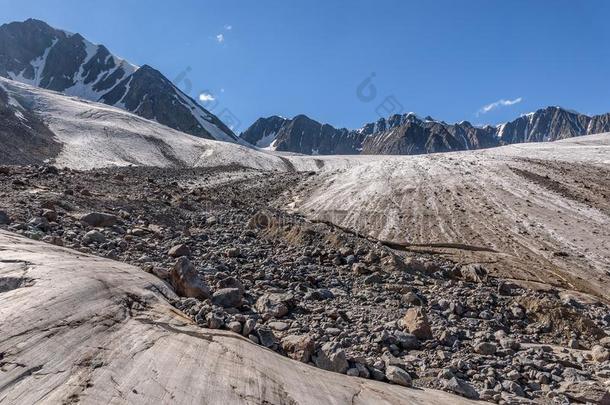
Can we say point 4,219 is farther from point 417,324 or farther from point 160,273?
point 417,324

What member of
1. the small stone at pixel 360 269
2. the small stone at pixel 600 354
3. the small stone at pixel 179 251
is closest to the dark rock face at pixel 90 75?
the small stone at pixel 179 251

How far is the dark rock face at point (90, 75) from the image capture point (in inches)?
6102

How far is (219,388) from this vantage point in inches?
160

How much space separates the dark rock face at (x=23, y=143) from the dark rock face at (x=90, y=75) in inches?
3780

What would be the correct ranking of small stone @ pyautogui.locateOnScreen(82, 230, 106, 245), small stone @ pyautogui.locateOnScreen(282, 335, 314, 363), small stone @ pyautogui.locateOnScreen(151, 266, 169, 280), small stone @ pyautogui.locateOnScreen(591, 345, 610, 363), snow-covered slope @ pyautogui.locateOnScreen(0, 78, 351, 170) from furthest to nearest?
snow-covered slope @ pyautogui.locateOnScreen(0, 78, 351, 170) < small stone @ pyautogui.locateOnScreen(82, 230, 106, 245) < small stone @ pyautogui.locateOnScreen(151, 266, 169, 280) < small stone @ pyautogui.locateOnScreen(591, 345, 610, 363) < small stone @ pyautogui.locateOnScreen(282, 335, 314, 363)

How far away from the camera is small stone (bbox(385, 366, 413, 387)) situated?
558 cm

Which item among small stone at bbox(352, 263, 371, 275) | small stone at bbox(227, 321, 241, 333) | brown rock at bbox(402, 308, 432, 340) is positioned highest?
small stone at bbox(352, 263, 371, 275)

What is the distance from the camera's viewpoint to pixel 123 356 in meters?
4.21

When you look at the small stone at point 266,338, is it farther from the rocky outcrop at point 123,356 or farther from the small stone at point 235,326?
the rocky outcrop at point 123,356

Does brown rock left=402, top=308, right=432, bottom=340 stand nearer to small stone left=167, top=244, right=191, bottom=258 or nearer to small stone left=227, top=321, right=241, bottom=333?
small stone left=227, top=321, right=241, bottom=333

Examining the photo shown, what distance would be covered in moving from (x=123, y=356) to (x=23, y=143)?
4363cm

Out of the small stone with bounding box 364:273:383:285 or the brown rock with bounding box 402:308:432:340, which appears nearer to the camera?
the brown rock with bounding box 402:308:432:340

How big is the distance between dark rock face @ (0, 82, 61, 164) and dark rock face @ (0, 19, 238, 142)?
96.0 meters

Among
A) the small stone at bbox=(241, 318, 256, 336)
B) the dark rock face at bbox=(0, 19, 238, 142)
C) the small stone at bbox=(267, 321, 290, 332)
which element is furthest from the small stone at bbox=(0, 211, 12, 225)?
the dark rock face at bbox=(0, 19, 238, 142)
